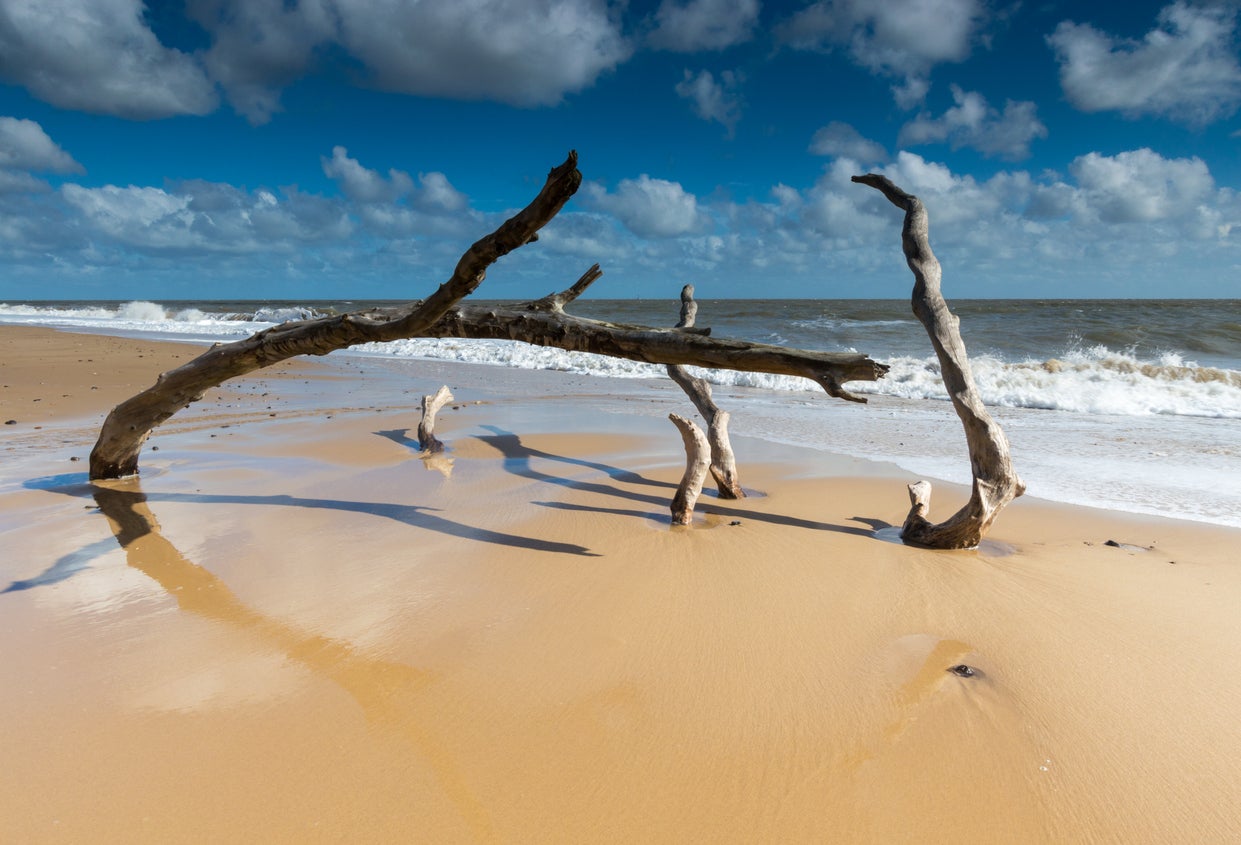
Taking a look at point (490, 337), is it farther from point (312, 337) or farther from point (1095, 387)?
point (1095, 387)

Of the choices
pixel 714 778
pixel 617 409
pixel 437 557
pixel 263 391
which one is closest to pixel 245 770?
pixel 714 778

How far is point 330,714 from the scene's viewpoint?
7.88 ft

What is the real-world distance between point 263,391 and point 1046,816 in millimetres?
A: 12342

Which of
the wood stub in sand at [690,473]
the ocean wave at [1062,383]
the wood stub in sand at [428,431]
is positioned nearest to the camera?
the wood stub in sand at [690,473]

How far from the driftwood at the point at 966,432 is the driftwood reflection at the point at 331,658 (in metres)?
3.24

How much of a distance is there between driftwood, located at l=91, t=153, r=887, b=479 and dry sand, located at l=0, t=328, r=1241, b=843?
681mm

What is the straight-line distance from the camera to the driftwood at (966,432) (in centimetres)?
428

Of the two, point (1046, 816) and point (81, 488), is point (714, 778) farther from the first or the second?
point (81, 488)

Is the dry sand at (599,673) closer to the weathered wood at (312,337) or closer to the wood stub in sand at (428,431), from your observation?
the weathered wood at (312,337)

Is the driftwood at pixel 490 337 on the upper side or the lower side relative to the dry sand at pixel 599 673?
upper

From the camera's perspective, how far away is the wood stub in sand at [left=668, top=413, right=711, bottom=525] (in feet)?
16.0

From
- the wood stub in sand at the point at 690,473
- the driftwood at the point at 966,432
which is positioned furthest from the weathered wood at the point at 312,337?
the driftwood at the point at 966,432

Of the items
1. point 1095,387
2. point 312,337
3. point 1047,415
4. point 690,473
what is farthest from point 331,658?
point 1095,387

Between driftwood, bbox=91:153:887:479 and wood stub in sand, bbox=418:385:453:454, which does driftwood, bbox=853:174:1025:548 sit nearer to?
driftwood, bbox=91:153:887:479
